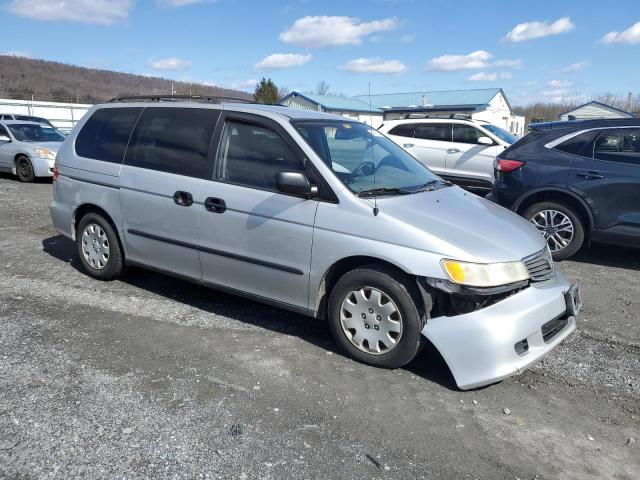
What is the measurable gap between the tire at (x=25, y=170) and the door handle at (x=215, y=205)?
10423mm

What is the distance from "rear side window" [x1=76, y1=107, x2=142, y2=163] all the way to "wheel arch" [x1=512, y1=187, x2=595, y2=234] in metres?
4.83

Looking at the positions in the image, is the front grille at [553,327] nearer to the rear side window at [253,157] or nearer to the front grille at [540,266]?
the front grille at [540,266]

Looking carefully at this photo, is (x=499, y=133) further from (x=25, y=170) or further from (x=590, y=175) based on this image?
(x=25, y=170)


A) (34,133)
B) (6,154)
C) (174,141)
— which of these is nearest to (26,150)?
(6,154)

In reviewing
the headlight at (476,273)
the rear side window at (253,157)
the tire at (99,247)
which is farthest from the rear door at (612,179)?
the tire at (99,247)

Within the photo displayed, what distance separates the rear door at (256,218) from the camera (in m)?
4.08

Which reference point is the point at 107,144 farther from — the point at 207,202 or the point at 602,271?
the point at 602,271

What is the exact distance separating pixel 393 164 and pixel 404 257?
1.34 meters

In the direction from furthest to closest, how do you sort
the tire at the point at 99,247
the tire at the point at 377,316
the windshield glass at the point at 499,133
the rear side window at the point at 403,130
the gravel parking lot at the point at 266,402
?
the rear side window at the point at 403,130
the windshield glass at the point at 499,133
the tire at the point at 99,247
the tire at the point at 377,316
the gravel parking lot at the point at 266,402

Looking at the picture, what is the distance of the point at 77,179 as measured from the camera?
217 inches

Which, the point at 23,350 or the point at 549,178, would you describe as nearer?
the point at 23,350

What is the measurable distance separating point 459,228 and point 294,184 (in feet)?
3.98

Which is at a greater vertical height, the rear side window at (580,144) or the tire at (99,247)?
the rear side window at (580,144)

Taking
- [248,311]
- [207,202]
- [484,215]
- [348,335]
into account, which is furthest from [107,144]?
[484,215]
